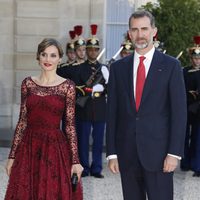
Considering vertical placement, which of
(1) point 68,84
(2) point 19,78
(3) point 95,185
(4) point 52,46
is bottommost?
(3) point 95,185

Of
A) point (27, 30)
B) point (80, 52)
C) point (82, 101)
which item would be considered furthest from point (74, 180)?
point (27, 30)

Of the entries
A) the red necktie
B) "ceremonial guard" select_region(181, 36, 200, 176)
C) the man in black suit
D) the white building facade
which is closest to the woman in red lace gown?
the man in black suit

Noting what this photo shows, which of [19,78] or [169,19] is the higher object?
[169,19]

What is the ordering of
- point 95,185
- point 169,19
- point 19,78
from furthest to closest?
point 19,78 < point 169,19 < point 95,185

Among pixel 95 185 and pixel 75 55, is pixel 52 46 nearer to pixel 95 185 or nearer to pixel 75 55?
pixel 95 185

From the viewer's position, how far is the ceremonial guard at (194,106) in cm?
776

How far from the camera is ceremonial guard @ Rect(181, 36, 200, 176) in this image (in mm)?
7762

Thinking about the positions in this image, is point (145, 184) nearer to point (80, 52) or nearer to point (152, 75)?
point (152, 75)

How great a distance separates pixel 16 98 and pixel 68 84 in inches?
260

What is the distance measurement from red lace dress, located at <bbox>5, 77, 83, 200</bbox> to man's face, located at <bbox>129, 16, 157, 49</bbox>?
0.75 metres

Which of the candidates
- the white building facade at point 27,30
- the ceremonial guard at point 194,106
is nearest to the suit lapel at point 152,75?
the ceremonial guard at point 194,106

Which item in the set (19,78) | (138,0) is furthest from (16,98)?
(138,0)

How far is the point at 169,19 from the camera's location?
9797 mm

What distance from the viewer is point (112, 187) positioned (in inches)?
277
